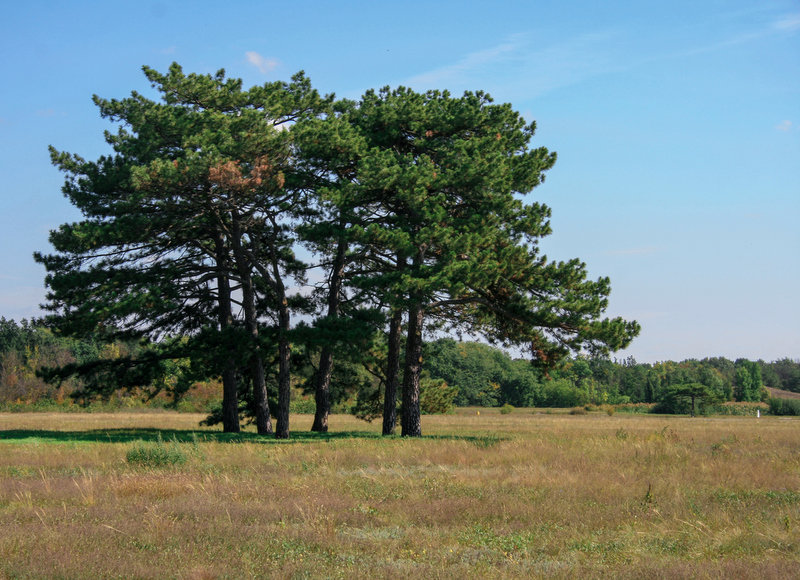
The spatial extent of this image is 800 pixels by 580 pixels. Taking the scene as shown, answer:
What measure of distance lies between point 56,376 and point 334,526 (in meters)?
22.6

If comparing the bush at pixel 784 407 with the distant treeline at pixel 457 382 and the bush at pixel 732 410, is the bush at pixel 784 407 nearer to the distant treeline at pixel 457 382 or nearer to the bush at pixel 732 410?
the bush at pixel 732 410

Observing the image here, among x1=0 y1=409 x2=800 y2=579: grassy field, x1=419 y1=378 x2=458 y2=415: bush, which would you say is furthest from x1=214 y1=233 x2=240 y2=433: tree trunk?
x1=419 y1=378 x2=458 y2=415: bush

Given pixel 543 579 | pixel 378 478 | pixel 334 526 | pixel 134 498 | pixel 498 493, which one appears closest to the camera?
pixel 543 579

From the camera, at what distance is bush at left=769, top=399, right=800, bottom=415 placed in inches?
3322

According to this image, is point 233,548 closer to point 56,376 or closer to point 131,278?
point 131,278

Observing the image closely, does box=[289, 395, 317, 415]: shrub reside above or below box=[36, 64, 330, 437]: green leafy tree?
below

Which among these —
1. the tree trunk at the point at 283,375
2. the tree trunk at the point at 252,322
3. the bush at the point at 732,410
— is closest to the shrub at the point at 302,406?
the tree trunk at the point at 252,322

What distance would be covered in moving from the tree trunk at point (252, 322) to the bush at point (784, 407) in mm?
75873

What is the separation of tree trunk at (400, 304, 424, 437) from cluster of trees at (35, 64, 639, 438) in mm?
75

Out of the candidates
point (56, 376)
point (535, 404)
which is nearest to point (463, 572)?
point (56, 376)

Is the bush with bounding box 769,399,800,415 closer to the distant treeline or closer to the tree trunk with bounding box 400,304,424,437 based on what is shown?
the distant treeline

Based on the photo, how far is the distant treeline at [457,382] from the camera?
3656 cm

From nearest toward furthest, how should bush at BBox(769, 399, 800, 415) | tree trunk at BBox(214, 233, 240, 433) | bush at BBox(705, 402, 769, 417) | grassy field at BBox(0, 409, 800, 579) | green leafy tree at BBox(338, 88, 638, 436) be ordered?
grassy field at BBox(0, 409, 800, 579) → green leafy tree at BBox(338, 88, 638, 436) → tree trunk at BBox(214, 233, 240, 433) → bush at BBox(705, 402, 769, 417) → bush at BBox(769, 399, 800, 415)

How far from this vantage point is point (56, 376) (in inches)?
1104
